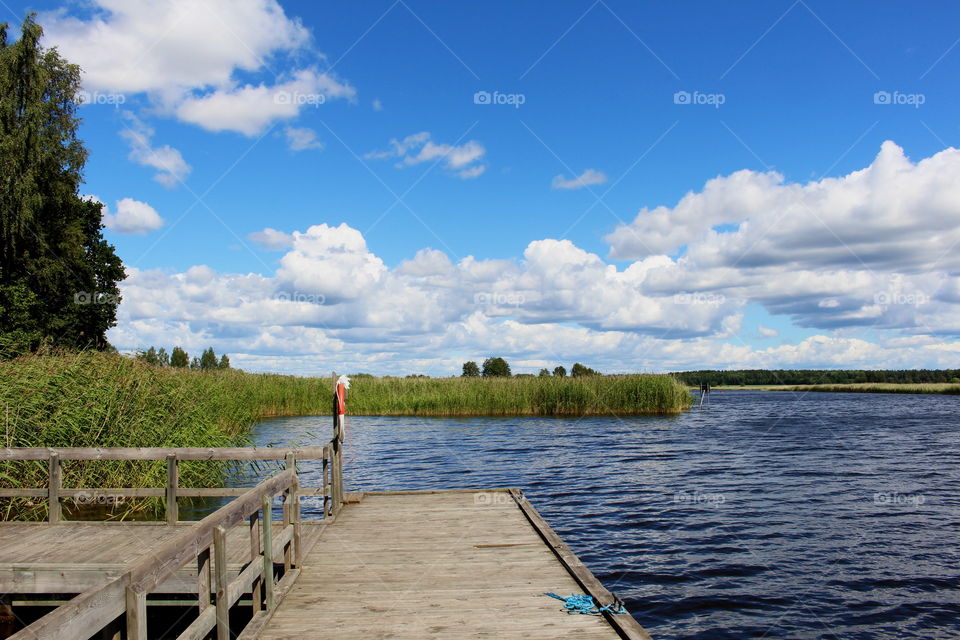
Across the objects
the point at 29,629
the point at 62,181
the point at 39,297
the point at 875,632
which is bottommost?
the point at 875,632

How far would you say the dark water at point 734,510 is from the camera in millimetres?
9195

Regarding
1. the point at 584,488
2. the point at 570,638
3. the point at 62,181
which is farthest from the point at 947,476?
the point at 62,181

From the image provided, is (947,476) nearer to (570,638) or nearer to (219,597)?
(570,638)

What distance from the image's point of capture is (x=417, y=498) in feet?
42.5

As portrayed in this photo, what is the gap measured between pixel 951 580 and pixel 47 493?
43.9ft

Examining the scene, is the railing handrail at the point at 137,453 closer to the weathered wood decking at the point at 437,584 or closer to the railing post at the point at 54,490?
the railing post at the point at 54,490

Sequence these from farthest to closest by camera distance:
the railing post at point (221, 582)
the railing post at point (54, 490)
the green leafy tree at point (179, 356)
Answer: the green leafy tree at point (179, 356) < the railing post at point (54, 490) < the railing post at point (221, 582)

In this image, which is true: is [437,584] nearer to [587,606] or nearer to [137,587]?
[587,606]

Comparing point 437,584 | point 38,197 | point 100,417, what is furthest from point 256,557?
point 38,197

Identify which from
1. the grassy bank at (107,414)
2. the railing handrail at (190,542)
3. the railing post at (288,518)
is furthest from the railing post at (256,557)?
the grassy bank at (107,414)

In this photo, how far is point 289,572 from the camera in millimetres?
7637

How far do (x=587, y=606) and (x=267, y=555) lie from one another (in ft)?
10.4

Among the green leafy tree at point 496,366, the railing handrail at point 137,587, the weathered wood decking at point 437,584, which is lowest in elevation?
the weathered wood decking at point 437,584

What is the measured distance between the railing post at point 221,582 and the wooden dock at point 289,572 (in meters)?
0.01
